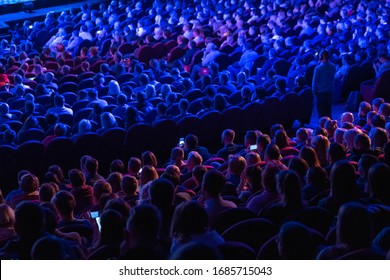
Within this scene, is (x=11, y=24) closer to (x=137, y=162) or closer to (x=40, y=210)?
(x=137, y=162)

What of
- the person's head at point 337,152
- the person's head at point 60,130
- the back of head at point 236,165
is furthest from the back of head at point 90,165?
the person's head at point 337,152

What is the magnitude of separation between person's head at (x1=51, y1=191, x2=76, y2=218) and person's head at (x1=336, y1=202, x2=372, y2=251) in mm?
2724

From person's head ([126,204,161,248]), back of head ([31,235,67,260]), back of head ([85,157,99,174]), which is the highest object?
back of head ([85,157,99,174])

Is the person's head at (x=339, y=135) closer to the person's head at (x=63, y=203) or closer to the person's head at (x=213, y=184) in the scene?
the person's head at (x=213, y=184)

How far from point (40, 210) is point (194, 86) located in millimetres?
8237

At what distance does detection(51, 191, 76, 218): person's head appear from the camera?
19.5 feet

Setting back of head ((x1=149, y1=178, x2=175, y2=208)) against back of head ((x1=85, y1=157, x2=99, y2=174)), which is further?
back of head ((x1=85, y1=157, x2=99, y2=174))

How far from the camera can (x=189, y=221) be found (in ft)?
14.9

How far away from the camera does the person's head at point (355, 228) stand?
4.09m

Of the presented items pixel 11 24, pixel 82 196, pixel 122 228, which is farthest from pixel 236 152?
pixel 11 24

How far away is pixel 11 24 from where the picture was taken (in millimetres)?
22016

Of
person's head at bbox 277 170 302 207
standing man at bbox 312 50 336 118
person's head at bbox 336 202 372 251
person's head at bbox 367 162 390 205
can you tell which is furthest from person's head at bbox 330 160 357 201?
standing man at bbox 312 50 336 118

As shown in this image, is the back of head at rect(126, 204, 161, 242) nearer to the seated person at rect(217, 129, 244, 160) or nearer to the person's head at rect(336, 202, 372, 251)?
the person's head at rect(336, 202, 372, 251)

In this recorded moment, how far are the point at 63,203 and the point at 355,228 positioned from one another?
2.84 meters
